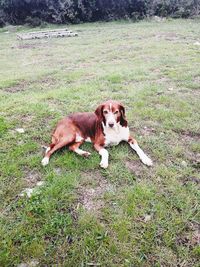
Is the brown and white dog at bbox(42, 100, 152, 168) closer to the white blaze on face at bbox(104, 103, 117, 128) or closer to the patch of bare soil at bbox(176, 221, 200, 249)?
the white blaze on face at bbox(104, 103, 117, 128)

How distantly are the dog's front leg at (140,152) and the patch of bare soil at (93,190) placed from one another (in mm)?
611

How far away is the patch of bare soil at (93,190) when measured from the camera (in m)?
3.08

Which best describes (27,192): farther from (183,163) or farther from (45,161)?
(183,163)

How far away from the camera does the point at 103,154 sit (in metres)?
3.80

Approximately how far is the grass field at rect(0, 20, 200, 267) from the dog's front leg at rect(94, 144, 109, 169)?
7 cm

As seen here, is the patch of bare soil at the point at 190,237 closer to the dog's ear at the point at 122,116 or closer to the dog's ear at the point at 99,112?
the dog's ear at the point at 122,116

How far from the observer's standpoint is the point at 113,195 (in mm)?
3211

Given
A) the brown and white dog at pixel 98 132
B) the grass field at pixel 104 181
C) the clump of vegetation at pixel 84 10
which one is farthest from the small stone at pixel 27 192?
the clump of vegetation at pixel 84 10

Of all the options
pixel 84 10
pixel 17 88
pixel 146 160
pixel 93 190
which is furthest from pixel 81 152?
pixel 84 10

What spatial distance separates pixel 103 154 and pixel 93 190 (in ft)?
2.07

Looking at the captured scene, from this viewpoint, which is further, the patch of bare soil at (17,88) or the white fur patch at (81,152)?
the patch of bare soil at (17,88)

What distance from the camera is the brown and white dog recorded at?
3.77 meters

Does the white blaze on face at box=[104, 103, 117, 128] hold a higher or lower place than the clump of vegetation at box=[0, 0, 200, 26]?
higher

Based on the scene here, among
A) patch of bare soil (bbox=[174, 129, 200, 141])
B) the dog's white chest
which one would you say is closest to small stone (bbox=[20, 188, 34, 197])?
the dog's white chest
